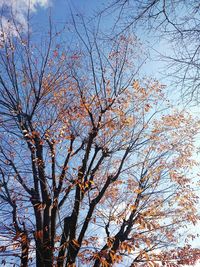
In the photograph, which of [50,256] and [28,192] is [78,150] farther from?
[50,256]

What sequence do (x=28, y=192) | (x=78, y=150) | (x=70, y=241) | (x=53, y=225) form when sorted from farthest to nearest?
(x=78, y=150)
(x=28, y=192)
(x=53, y=225)
(x=70, y=241)

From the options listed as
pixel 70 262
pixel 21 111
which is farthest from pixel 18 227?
pixel 21 111

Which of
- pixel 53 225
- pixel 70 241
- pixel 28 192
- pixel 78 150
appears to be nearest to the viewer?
pixel 70 241

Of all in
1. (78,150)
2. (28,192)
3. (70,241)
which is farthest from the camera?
(78,150)

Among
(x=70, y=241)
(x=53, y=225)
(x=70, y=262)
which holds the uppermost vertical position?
(x=53, y=225)

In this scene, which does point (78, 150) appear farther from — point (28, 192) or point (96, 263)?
point (96, 263)

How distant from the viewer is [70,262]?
7191mm

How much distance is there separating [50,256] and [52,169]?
7.83 feet

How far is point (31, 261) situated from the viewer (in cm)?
787

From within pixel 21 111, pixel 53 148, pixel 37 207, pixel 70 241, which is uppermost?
pixel 21 111

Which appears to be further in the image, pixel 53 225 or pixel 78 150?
pixel 78 150

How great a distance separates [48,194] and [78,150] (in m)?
1.87

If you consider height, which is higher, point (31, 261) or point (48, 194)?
point (48, 194)

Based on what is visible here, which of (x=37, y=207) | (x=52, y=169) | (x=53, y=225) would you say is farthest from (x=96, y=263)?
(x=52, y=169)
